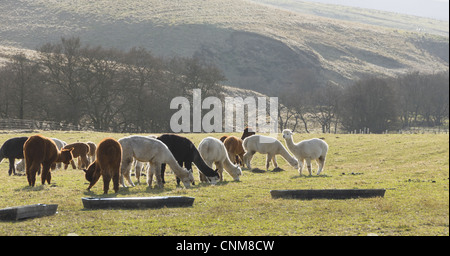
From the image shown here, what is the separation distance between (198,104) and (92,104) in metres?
13.4

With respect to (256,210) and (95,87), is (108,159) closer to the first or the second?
(256,210)

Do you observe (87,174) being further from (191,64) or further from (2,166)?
(191,64)

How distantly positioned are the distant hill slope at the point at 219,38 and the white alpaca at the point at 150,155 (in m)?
130

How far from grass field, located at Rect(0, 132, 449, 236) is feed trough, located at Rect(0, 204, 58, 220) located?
227mm

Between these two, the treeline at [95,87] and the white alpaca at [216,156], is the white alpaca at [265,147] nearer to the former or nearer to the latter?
the white alpaca at [216,156]

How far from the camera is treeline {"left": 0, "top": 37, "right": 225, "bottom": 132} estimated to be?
6550cm

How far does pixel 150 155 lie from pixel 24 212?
6573mm

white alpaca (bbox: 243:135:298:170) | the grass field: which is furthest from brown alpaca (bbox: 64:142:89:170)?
white alpaca (bbox: 243:135:298:170)

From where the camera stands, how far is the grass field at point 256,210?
12023 millimetres

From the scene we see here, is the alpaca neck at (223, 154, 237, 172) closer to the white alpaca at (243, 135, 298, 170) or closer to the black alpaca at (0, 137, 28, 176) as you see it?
the white alpaca at (243, 135, 298, 170)

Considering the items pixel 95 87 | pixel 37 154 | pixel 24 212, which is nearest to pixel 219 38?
pixel 95 87

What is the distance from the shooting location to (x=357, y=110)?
89.3 m

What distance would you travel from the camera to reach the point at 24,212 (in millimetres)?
13078

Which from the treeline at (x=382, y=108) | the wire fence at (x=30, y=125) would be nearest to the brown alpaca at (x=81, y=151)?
the wire fence at (x=30, y=125)
